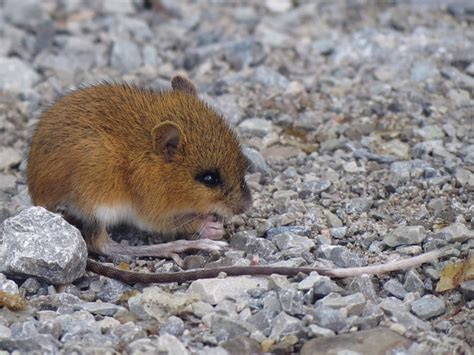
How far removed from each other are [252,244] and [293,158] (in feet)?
5.35

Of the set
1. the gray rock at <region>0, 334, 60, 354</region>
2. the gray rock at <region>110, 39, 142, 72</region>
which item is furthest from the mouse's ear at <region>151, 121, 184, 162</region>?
the gray rock at <region>110, 39, 142, 72</region>

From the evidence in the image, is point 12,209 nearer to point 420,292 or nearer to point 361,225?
point 361,225

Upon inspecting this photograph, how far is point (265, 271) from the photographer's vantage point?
5723mm

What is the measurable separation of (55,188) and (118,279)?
2.59 feet

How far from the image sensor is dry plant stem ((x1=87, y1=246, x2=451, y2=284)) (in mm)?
5672

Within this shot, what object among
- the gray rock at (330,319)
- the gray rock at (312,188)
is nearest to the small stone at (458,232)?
the gray rock at (312,188)

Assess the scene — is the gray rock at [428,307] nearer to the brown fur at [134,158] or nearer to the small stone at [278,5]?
the brown fur at [134,158]

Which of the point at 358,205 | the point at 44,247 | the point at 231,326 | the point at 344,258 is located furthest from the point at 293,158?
the point at 231,326

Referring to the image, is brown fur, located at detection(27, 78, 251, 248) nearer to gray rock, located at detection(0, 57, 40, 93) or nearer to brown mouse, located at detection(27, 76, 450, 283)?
brown mouse, located at detection(27, 76, 450, 283)

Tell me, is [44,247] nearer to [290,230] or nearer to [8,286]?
[8,286]

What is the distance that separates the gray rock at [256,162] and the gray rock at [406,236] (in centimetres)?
157

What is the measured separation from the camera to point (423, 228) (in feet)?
20.7

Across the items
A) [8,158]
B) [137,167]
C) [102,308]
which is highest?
[137,167]

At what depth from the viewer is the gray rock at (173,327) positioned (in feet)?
17.1
